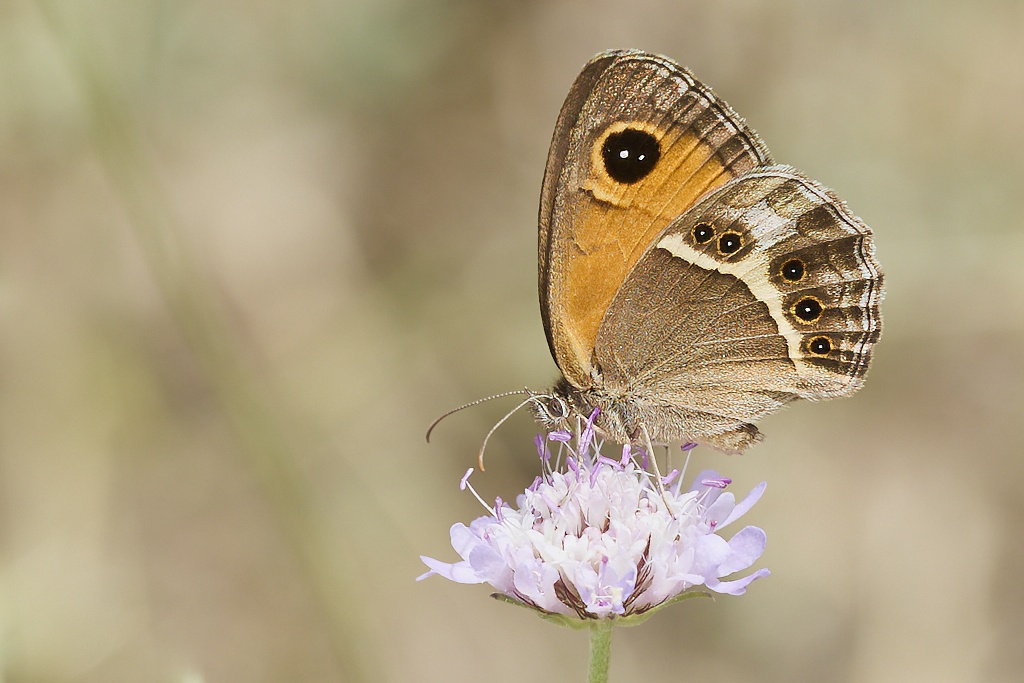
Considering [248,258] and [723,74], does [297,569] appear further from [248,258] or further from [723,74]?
[723,74]

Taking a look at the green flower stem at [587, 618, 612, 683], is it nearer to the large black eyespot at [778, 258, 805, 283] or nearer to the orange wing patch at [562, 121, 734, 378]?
the orange wing patch at [562, 121, 734, 378]

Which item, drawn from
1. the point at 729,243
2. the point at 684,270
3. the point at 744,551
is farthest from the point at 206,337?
the point at 744,551

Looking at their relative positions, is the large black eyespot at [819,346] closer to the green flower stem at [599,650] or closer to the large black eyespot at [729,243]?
the large black eyespot at [729,243]

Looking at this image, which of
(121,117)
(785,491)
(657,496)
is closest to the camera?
(657,496)

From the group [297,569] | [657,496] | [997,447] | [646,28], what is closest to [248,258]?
[297,569]

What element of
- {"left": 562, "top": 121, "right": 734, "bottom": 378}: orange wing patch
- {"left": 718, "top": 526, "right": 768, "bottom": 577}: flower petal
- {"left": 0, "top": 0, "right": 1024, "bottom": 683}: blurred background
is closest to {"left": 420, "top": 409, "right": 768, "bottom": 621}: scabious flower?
{"left": 718, "top": 526, "right": 768, "bottom": 577}: flower petal
